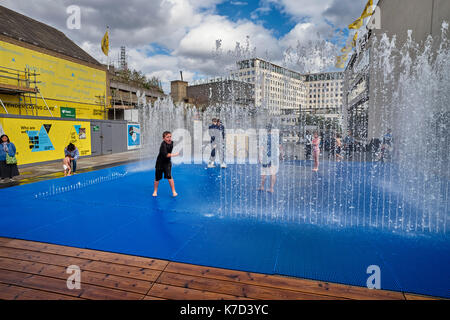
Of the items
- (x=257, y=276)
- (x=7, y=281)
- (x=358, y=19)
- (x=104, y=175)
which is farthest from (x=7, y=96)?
(x=358, y=19)

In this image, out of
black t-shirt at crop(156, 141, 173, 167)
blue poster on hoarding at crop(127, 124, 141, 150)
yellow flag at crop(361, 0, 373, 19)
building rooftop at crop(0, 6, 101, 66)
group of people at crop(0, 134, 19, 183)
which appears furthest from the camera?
blue poster on hoarding at crop(127, 124, 141, 150)

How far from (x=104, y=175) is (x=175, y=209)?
18.7ft

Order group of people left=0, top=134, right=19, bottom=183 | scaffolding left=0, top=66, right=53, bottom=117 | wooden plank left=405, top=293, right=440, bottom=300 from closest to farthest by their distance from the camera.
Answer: wooden plank left=405, top=293, right=440, bottom=300, group of people left=0, top=134, right=19, bottom=183, scaffolding left=0, top=66, right=53, bottom=117

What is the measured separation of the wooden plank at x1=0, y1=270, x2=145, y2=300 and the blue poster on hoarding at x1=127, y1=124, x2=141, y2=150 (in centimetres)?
1974

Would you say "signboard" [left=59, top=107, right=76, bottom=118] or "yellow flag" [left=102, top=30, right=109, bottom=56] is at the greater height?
"yellow flag" [left=102, top=30, right=109, bottom=56]

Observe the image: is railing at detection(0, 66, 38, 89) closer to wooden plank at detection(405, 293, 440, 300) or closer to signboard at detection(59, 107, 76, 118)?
signboard at detection(59, 107, 76, 118)

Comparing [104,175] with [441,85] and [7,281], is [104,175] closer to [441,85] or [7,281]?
[7,281]

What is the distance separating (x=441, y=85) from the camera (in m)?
9.93

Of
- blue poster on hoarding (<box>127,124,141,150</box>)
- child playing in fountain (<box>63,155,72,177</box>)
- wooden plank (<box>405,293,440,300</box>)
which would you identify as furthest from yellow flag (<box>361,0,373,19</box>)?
wooden plank (<box>405,293,440,300</box>)

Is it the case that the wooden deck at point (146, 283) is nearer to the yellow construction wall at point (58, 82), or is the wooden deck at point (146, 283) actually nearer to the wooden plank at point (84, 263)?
the wooden plank at point (84, 263)

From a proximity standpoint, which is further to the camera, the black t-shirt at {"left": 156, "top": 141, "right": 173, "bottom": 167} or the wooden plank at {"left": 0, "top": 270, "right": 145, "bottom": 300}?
the black t-shirt at {"left": 156, "top": 141, "right": 173, "bottom": 167}

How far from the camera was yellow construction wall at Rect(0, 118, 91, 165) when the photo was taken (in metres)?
11.8

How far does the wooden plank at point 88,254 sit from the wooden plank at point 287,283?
259mm

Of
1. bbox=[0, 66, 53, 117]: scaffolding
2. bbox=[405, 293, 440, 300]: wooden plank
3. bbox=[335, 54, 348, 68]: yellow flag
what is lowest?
bbox=[405, 293, 440, 300]: wooden plank
